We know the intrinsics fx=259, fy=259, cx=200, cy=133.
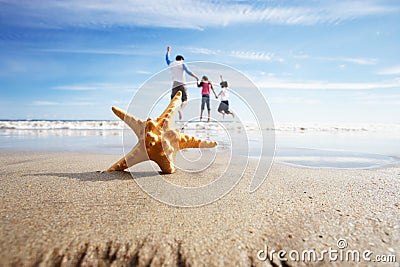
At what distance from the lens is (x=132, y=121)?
11.0 feet

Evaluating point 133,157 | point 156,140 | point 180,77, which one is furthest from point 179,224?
point 180,77

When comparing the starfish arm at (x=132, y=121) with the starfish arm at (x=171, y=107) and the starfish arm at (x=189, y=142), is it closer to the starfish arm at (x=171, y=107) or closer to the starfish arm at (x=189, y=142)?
the starfish arm at (x=171, y=107)

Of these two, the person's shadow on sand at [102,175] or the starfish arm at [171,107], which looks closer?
the person's shadow on sand at [102,175]

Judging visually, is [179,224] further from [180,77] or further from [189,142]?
[180,77]

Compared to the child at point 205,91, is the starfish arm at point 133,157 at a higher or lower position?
lower

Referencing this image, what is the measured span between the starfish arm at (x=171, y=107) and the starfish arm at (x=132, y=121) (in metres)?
0.23

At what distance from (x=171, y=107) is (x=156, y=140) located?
20.7 inches

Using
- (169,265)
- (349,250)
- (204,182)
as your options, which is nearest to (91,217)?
(169,265)

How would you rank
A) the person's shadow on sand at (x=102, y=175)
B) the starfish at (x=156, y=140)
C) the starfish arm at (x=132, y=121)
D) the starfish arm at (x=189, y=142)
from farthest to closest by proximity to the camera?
the starfish arm at (x=189, y=142) < the starfish arm at (x=132, y=121) < the starfish at (x=156, y=140) < the person's shadow on sand at (x=102, y=175)

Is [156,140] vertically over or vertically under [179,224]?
over

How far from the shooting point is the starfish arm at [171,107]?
10.9 ft

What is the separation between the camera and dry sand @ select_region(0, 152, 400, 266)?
150 cm

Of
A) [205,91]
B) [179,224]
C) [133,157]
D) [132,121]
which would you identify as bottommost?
[179,224]

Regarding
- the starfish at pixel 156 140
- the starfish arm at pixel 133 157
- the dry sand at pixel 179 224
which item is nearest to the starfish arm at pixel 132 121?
the starfish at pixel 156 140
